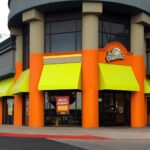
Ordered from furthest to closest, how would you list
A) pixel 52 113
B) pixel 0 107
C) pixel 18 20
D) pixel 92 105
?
1. pixel 0 107
2. pixel 18 20
3. pixel 52 113
4. pixel 92 105

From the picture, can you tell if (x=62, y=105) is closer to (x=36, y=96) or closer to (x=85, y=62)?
(x=36, y=96)

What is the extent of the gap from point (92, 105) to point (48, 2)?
7545mm

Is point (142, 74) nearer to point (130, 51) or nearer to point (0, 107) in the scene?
point (130, 51)

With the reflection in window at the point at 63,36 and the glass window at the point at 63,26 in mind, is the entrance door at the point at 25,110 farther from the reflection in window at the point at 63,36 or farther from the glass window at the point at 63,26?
the glass window at the point at 63,26

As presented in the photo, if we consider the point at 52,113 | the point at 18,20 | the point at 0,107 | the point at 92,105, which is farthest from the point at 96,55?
the point at 0,107

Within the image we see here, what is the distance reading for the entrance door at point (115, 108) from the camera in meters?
31.9

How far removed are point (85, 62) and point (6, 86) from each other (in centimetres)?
1045

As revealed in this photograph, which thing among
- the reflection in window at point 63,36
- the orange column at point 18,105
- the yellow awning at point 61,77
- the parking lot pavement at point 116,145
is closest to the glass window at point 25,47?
the orange column at point 18,105

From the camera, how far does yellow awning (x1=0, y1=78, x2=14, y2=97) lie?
122ft

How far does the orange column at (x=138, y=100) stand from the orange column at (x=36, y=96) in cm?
649

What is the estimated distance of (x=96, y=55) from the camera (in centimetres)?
3039

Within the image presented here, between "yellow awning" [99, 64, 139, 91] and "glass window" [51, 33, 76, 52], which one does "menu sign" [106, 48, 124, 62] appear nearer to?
"yellow awning" [99, 64, 139, 91]

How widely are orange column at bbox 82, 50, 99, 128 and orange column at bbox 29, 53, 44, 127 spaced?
10.5 ft

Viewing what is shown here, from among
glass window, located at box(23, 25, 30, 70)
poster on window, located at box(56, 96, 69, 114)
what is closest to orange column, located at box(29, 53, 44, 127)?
poster on window, located at box(56, 96, 69, 114)
